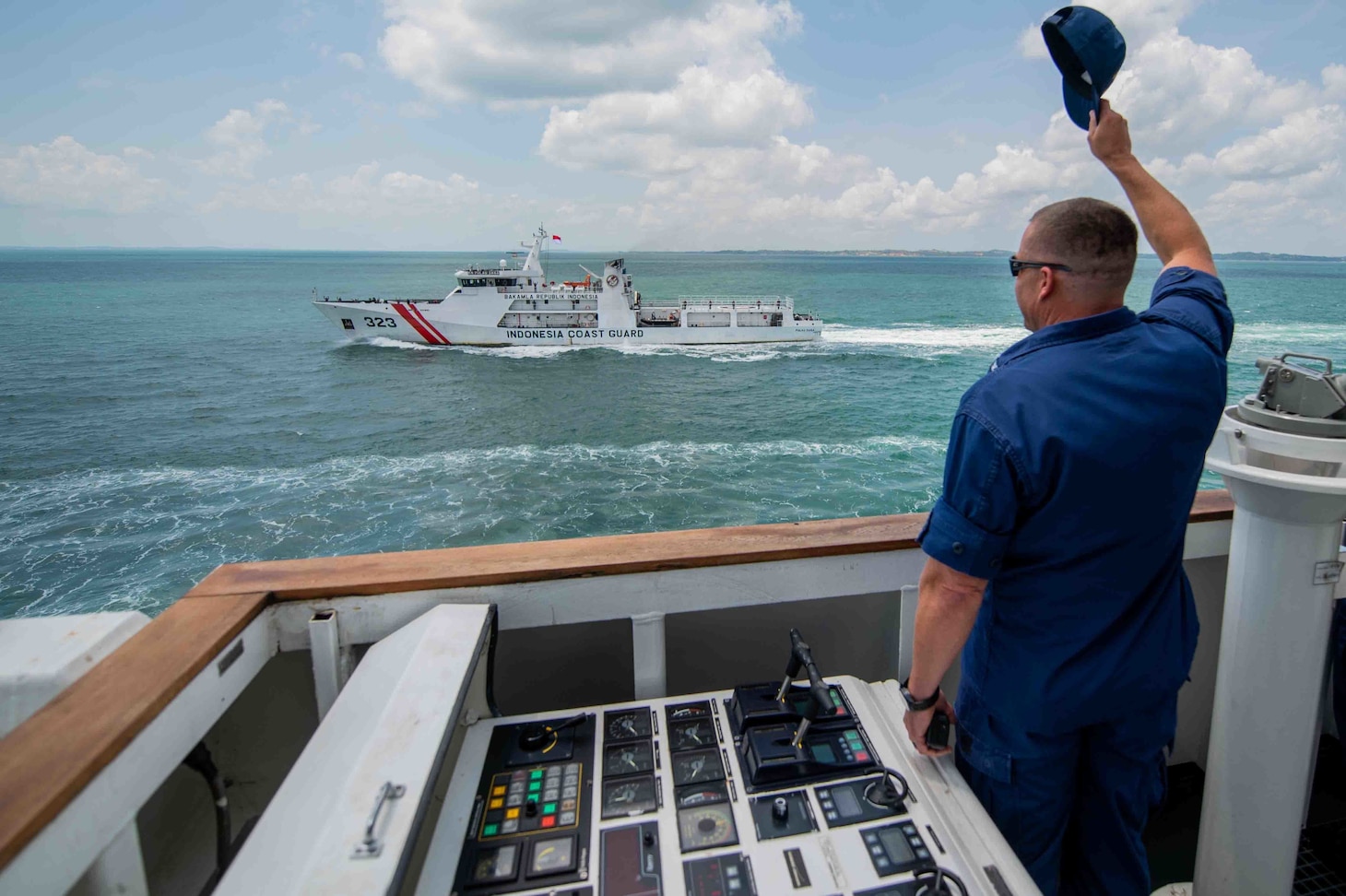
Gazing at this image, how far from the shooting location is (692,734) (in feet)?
4.62

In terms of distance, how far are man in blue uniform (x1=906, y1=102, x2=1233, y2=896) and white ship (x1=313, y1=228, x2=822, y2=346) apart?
27.3m

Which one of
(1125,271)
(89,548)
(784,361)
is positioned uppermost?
(1125,271)

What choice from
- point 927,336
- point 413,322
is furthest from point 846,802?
point 927,336

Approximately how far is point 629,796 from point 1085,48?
167 centimetres

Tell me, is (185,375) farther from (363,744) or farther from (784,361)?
(363,744)

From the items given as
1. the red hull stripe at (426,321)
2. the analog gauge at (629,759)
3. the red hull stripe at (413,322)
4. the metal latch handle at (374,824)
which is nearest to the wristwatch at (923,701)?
the analog gauge at (629,759)

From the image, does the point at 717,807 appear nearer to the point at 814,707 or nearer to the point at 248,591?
the point at 814,707

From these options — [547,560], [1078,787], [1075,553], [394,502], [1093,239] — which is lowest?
[394,502]

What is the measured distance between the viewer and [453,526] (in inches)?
452

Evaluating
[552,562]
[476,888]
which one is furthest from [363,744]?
[552,562]

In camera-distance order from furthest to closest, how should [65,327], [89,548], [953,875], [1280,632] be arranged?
[65,327], [89,548], [1280,632], [953,875]

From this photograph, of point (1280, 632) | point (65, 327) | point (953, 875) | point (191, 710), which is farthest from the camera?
point (65, 327)

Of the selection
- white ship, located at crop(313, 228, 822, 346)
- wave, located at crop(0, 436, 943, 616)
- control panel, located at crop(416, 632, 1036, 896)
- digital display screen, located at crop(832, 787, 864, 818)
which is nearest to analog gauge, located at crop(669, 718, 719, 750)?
control panel, located at crop(416, 632, 1036, 896)

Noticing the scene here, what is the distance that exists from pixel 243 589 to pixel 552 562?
636mm
